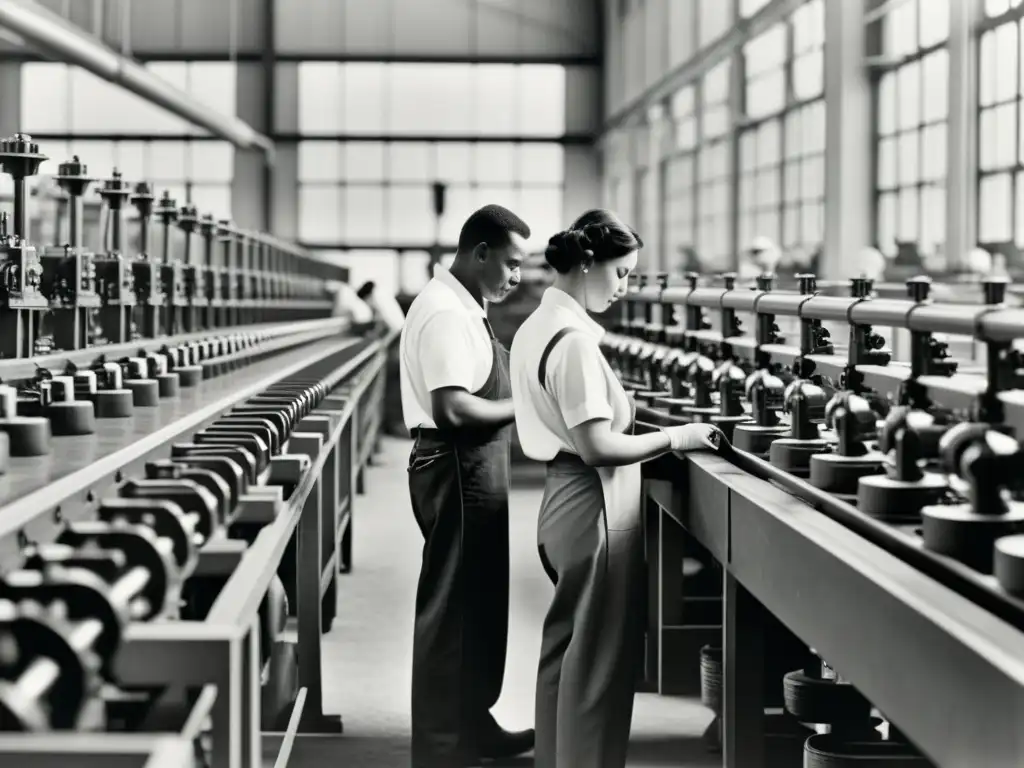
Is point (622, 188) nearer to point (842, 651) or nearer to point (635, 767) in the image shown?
point (635, 767)

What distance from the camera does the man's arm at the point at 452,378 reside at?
3.40 meters

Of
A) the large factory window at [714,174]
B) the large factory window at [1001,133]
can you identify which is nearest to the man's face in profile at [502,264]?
the large factory window at [1001,133]

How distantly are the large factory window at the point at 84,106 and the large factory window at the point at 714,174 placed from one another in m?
8.37

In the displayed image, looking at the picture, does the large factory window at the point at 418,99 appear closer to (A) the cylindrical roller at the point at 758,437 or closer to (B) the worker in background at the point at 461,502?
(B) the worker in background at the point at 461,502

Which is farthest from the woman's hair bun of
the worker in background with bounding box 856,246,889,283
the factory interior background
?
the factory interior background

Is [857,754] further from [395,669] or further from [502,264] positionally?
[395,669]

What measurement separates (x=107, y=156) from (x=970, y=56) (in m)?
15.9

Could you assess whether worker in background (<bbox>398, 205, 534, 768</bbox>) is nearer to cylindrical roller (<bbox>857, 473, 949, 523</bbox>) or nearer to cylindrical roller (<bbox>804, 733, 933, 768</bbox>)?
cylindrical roller (<bbox>804, 733, 933, 768</bbox>)

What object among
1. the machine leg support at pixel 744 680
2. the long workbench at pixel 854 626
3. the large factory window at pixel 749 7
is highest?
the large factory window at pixel 749 7

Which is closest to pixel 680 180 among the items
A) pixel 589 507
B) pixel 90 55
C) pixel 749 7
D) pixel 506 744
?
pixel 749 7

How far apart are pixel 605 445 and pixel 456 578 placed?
849mm

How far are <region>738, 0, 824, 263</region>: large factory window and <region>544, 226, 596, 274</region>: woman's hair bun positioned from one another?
1093cm

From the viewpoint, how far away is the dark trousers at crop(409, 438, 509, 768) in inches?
139

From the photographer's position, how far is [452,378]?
3404 mm
